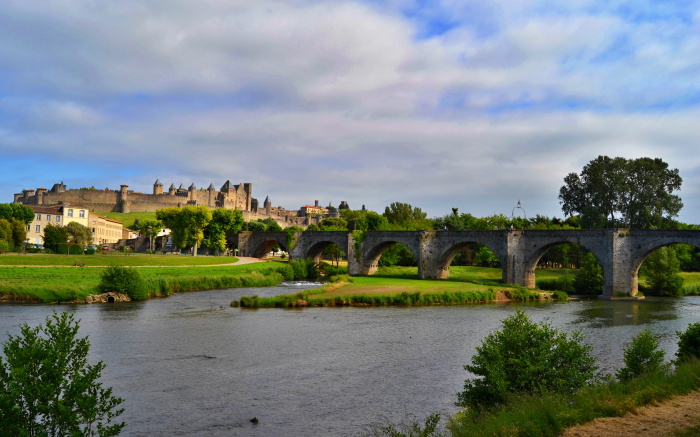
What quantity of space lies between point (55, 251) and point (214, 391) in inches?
2157

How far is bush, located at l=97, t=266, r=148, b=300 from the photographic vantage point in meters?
35.4

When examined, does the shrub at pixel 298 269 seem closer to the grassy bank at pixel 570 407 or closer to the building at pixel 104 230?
the building at pixel 104 230

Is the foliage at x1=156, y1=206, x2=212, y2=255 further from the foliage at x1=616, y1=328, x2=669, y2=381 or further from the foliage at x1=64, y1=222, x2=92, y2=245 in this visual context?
the foliage at x1=616, y1=328, x2=669, y2=381

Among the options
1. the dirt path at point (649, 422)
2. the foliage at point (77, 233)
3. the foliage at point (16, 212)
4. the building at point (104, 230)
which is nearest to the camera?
the dirt path at point (649, 422)

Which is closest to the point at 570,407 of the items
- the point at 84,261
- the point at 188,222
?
the point at 84,261

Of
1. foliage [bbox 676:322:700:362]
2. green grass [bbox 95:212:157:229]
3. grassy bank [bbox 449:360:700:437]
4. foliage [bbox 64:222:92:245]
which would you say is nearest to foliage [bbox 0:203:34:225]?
foliage [bbox 64:222:92:245]

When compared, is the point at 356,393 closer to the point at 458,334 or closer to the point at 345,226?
the point at 458,334

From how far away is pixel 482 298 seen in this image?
41.0 m

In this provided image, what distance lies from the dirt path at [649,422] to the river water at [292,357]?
4955 mm

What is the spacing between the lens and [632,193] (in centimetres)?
5972

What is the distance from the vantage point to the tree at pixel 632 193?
5803 centimetres

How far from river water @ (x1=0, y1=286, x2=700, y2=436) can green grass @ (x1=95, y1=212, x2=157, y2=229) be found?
8933cm

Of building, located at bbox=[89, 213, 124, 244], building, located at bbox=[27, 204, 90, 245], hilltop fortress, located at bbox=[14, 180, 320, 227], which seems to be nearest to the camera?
building, located at bbox=[27, 204, 90, 245]

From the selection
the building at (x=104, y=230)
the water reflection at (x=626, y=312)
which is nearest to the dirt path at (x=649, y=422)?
the water reflection at (x=626, y=312)
